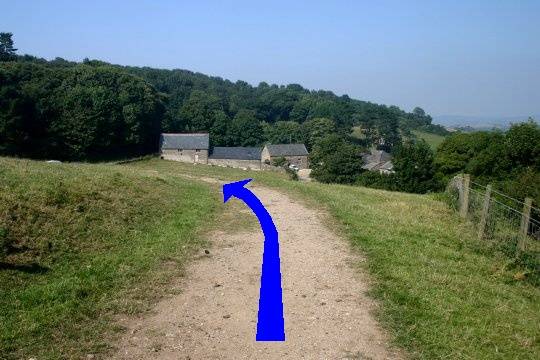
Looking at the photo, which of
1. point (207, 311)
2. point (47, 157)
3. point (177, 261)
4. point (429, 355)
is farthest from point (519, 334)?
point (47, 157)

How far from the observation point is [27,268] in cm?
801

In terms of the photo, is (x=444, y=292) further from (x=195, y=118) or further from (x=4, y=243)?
(x=195, y=118)

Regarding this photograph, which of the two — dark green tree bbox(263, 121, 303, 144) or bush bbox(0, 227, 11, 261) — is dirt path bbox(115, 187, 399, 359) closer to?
bush bbox(0, 227, 11, 261)

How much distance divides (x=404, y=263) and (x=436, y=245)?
248 cm

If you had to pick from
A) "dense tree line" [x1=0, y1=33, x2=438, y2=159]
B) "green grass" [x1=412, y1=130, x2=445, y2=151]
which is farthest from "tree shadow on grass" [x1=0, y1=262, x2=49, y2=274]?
"green grass" [x1=412, y1=130, x2=445, y2=151]

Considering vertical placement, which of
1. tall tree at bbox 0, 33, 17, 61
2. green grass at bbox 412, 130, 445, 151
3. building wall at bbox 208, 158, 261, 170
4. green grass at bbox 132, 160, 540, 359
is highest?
tall tree at bbox 0, 33, 17, 61

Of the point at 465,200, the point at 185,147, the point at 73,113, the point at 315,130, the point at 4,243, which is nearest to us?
the point at 4,243

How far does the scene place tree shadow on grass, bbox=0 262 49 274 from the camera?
25.8 feet

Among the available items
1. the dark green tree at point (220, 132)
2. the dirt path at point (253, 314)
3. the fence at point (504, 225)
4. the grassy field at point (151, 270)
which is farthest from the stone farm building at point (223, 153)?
the dirt path at point (253, 314)

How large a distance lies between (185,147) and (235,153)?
10905 millimetres

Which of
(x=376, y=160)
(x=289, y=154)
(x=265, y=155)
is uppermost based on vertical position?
(x=376, y=160)

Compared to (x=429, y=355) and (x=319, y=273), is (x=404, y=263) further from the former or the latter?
(x=429, y=355)

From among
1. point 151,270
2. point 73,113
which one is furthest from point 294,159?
point 151,270

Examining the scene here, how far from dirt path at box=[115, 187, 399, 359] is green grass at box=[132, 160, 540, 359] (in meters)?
0.50
